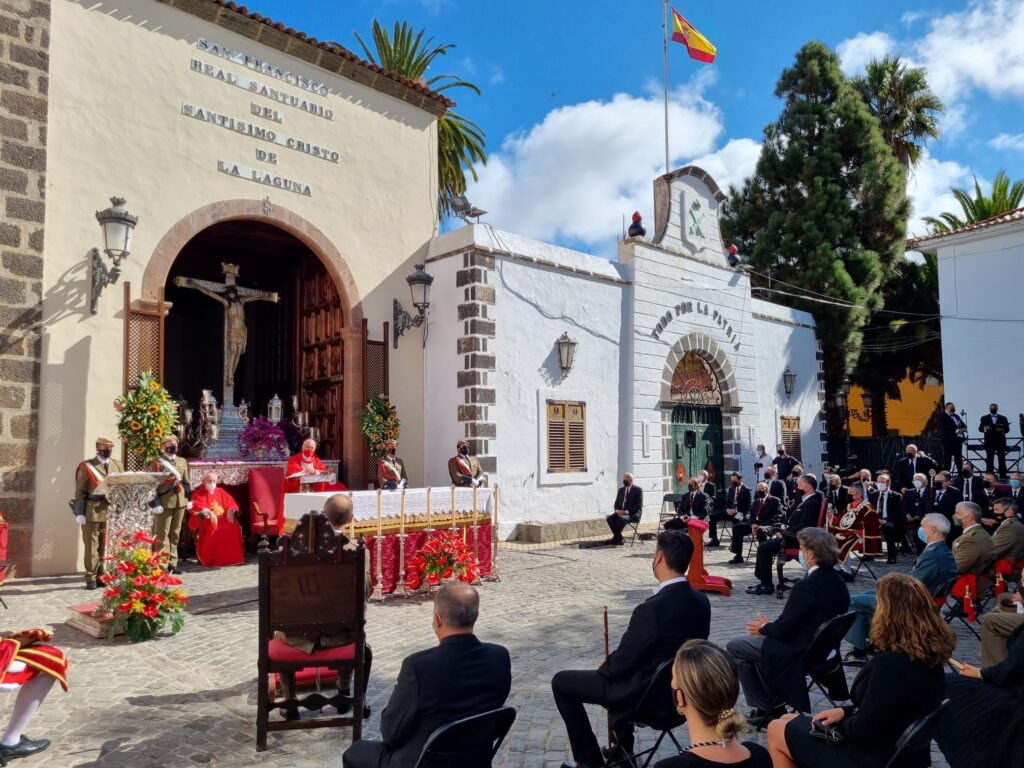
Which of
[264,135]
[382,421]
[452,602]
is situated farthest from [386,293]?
[452,602]

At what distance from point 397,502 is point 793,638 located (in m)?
4.83

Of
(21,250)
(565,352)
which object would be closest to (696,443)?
(565,352)

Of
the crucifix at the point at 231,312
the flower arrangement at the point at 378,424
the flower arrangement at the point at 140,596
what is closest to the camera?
the flower arrangement at the point at 140,596

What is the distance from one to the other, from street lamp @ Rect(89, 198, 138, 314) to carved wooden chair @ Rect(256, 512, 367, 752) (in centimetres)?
628

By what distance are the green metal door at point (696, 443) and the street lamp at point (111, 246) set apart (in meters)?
10.6

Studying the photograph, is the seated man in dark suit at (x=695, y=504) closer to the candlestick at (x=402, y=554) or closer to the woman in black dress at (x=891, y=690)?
the candlestick at (x=402, y=554)

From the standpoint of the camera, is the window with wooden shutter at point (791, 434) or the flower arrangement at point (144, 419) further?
the window with wooden shutter at point (791, 434)

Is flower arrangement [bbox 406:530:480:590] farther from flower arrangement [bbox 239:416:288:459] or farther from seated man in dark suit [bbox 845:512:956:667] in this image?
flower arrangement [bbox 239:416:288:459]

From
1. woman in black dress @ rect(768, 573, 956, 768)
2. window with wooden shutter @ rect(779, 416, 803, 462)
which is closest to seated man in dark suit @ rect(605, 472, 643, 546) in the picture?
window with wooden shutter @ rect(779, 416, 803, 462)

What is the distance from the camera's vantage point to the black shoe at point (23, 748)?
3979 mm

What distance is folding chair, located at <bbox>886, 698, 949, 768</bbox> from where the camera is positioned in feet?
9.13

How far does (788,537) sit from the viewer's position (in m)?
9.02

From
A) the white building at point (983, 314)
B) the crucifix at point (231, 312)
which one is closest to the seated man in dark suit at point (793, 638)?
the crucifix at point (231, 312)

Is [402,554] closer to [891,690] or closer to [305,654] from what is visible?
[305,654]
